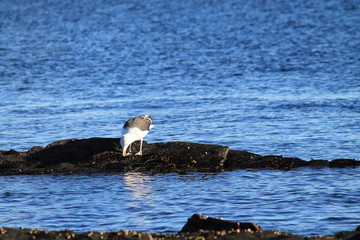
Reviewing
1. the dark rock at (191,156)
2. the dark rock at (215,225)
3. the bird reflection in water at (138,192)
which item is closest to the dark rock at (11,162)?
the bird reflection in water at (138,192)

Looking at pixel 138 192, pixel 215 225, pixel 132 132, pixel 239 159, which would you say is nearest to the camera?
pixel 215 225

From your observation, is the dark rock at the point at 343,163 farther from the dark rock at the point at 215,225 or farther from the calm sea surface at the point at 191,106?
the dark rock at the point at 215,225

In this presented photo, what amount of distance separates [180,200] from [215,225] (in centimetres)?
388

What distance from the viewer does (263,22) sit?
61781 millimetres

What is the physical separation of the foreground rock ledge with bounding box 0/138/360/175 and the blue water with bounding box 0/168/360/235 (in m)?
0.39

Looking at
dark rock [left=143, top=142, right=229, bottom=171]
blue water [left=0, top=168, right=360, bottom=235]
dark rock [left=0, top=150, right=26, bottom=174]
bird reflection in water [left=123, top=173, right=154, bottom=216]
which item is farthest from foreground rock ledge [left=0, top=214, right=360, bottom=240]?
dark rock [left=0, top=150, right=26, bottom=174]

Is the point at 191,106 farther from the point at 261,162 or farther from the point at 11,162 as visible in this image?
the point at 11,162

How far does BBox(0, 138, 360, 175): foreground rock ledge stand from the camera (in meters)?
17.6

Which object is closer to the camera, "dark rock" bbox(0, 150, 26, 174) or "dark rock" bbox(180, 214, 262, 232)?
"dark rock" bbox(180, 214, 262, 232)

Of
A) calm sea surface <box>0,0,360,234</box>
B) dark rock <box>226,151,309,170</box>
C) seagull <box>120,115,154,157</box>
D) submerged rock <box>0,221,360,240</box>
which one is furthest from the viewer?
dark rock <box>226,151,309,170</box>

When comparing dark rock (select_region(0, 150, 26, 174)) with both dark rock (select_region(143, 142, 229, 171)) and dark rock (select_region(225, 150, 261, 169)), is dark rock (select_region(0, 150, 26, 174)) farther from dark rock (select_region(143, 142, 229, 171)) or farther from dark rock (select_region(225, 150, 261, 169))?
dark rock (select_region(225, 150, 261, 169))

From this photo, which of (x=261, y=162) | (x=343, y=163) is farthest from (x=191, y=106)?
(x=343, y=163)

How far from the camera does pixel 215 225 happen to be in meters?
11.2

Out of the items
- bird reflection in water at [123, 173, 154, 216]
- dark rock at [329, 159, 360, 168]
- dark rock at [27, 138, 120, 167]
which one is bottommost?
bird reflection in water at [123, 173, 154, 216]
